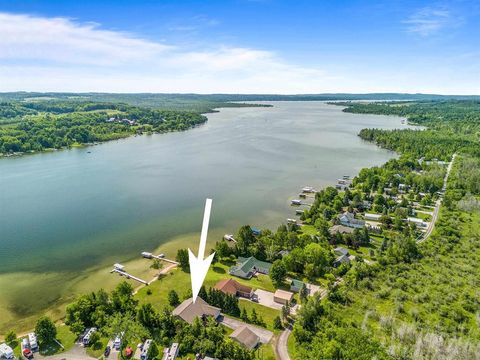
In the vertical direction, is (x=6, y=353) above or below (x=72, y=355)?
above

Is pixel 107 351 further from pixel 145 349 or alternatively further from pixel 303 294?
pixel 303 294

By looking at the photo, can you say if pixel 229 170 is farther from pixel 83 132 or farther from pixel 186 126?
pixel 186 126

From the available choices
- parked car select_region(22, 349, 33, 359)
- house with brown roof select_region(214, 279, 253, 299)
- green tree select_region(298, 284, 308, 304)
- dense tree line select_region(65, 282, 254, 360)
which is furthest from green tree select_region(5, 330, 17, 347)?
green tree select_region(298, 284, 308, 304)

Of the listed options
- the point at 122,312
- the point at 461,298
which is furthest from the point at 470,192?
the point at 122,312

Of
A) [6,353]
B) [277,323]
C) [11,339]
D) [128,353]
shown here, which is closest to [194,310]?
[128,353]

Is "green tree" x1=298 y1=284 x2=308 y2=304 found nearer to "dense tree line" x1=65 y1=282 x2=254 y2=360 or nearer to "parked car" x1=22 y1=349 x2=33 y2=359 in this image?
"dense tree line" x1=65 y1=282 x2=254 y2=360

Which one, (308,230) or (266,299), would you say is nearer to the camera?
(266,299)
